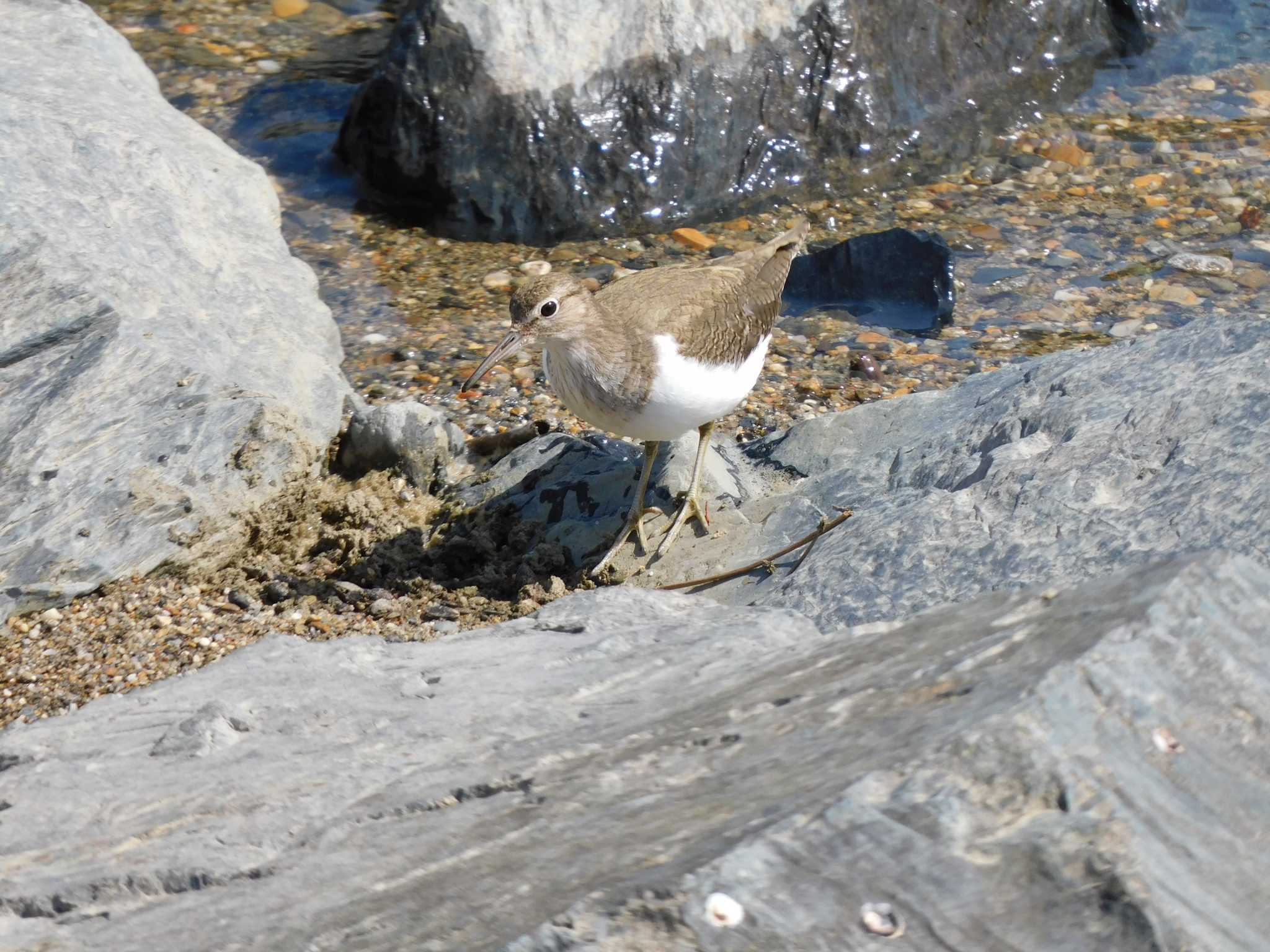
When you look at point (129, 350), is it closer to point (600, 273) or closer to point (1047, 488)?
point (600, 273)

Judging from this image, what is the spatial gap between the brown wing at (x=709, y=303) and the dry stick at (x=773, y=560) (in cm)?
99

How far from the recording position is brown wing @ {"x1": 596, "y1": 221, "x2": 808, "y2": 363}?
17.0 feet

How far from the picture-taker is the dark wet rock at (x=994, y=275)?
7.63 meters

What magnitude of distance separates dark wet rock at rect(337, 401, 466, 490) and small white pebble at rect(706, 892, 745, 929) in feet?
13.1

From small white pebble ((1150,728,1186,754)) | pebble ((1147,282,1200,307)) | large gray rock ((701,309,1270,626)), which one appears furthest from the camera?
pebble ((1147,282,1200,307))

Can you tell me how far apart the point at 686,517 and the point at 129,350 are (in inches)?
90.9

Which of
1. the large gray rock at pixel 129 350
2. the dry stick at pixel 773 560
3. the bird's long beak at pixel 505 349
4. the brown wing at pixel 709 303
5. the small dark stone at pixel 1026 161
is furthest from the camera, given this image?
the small dark stone at pixel 1026 161

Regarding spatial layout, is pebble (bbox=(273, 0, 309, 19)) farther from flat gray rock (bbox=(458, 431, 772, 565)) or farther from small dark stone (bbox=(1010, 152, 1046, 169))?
flat gray rock (bbox=(458, 431, 772, 565))

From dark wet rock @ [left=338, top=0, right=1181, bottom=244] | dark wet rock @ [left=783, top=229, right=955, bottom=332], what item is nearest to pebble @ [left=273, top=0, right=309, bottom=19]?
dark wet rock @ [left=338, top=0, right=1181, bottom=244]

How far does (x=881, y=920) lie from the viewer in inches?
73.0

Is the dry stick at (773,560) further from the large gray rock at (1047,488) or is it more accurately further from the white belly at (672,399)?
the white belly at (672,399)

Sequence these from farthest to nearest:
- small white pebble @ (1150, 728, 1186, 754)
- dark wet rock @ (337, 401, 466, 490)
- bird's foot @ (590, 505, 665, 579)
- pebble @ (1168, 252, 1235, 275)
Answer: pebble @ (1168, 252, 1235, 275), dark wet rock @ (337, 401, 466, 490), bird's foot @ (590, 505, 665, 579), small white pebble @ (1150, 728, 1186, 754)

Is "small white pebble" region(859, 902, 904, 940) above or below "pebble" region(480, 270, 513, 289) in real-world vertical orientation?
above

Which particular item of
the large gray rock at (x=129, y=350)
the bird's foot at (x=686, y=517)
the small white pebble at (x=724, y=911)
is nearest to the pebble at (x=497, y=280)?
the large gray rock at (x=129, y=350)
